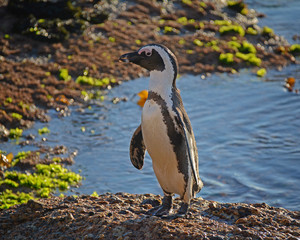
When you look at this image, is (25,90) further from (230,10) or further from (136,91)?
(230,10)

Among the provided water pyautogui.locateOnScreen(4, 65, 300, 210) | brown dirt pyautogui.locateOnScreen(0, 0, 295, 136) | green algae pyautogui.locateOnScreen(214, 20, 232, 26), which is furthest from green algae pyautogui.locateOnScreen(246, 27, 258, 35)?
water pyautogui.locateOnScreen(4, 65, 300, 210)

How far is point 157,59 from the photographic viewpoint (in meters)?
4.91

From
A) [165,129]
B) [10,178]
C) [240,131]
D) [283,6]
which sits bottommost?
[10,178]

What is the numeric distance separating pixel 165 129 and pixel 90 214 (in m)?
1.16

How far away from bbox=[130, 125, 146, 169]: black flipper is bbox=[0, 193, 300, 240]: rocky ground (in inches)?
18.9

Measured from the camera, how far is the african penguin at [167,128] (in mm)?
4789

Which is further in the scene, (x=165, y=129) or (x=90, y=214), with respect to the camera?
(x=90, y=214)

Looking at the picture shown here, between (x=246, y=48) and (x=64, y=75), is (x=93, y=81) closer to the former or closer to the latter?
(x=64, y=75)

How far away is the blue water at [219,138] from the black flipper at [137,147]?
2329 mm

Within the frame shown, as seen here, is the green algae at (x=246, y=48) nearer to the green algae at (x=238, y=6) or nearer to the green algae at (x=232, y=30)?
A: the green algae at (x=232, y=30)

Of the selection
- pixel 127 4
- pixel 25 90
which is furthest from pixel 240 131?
pixel 127 4

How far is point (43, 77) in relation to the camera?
11.5 m

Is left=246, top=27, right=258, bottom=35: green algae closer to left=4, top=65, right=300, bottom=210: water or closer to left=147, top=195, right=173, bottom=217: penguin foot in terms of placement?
left=4, top=65, right=300, bottom=210: water

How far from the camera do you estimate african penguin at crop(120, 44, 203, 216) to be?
15.7ft
